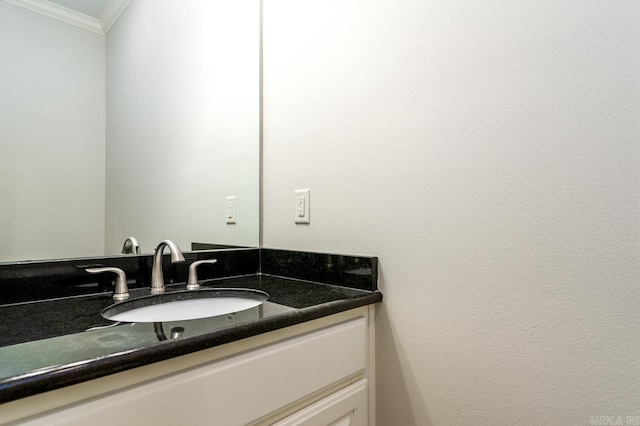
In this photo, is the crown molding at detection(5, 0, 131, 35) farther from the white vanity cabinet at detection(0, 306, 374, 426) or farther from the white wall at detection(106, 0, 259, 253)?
the white vanity cabinet at detection(0, 306, 374, 426)

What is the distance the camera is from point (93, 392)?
507mm

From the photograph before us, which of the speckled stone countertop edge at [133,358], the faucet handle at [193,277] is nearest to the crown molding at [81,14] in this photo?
the faucet handle at [193,277]

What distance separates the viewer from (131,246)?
108 centimetres

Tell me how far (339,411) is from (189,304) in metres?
0.53

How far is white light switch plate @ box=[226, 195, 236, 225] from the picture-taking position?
4.59 feet

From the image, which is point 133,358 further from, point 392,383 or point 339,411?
point 392,383

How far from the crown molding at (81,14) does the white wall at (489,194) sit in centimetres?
66

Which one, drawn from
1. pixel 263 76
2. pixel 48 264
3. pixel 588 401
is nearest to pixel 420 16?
pixel 263 76

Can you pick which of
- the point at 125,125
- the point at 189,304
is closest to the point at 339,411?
the point at 189,304

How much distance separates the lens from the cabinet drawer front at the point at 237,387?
52cm

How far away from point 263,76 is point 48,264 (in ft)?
3.31

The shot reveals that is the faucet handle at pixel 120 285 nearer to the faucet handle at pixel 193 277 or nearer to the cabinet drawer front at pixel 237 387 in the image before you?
the faucet handle at pixel 193 277

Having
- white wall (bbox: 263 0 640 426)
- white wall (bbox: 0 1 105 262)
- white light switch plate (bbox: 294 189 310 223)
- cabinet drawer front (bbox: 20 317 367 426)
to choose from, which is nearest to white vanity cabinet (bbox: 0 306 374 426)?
cabinet drawer front (bbox: 20 317 367 426)

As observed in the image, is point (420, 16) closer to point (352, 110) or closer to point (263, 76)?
point (352, 110)
